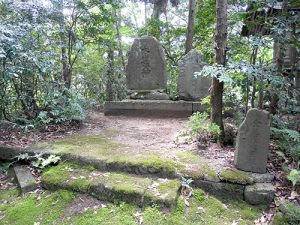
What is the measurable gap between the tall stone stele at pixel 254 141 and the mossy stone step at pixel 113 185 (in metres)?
0.99

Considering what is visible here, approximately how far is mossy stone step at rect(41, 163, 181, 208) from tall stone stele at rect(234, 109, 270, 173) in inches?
39.0

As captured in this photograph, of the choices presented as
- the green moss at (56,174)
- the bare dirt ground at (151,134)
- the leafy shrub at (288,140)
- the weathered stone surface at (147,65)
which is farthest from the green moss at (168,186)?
the weathered stone surface at (147,65)

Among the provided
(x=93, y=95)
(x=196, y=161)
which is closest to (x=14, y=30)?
(x=196, y=161)

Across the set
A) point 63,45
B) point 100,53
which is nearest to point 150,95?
point 63,45

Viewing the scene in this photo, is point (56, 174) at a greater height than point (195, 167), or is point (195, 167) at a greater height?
point (195, 167)

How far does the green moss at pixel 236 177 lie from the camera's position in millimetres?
3184

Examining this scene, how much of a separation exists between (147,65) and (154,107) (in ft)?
4.74

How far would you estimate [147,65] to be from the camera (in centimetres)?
804

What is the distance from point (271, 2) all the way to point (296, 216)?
11.3ft

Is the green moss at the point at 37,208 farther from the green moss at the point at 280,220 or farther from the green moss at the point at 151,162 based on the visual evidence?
the green moss at the point at 280,220

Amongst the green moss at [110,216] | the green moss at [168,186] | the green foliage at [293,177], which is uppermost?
the green foliage at [293,177]

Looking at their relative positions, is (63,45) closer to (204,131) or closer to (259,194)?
(204,131)

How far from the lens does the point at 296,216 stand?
2.65 m

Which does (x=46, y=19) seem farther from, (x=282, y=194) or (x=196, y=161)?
(x=282, y=194)
